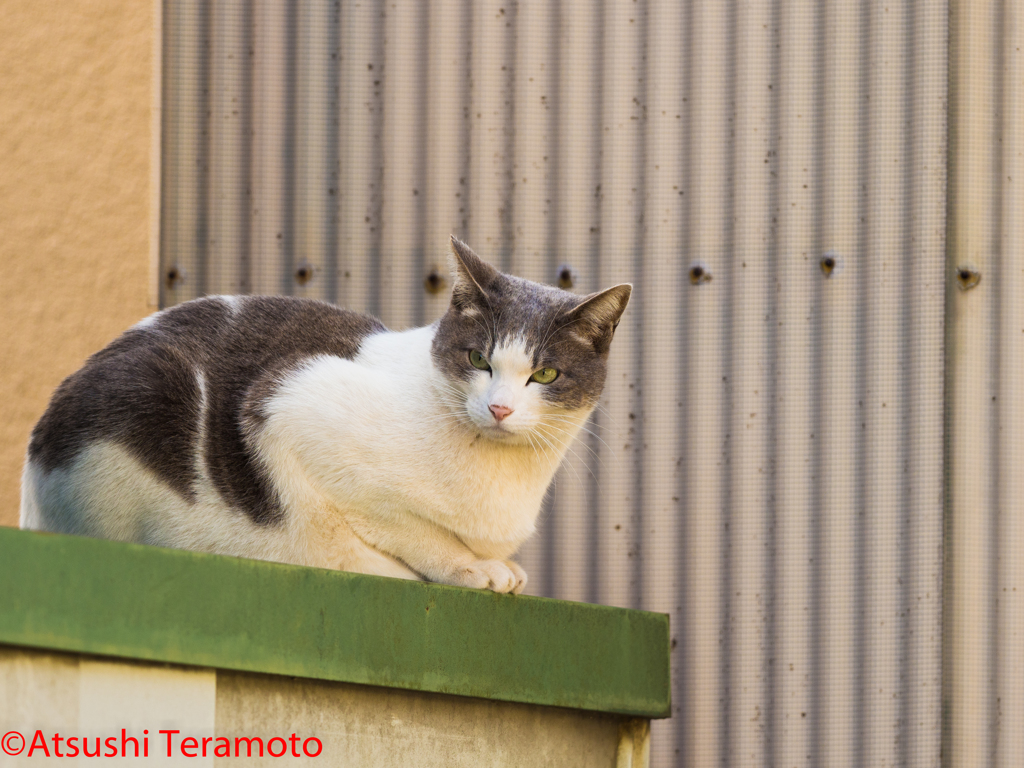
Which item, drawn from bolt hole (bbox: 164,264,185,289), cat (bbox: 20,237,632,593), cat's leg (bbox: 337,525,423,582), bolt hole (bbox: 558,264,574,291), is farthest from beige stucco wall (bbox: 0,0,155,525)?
cat's leg (bbox: 337,525,423,582)

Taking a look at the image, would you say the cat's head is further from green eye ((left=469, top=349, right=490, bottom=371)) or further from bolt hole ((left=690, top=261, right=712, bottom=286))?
bolt hole ((left=690, top=261, right=712, bottom=286))

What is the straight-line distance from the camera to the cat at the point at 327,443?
5.32 ft

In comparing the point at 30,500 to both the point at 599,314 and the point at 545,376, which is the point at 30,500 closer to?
the point at 545,376

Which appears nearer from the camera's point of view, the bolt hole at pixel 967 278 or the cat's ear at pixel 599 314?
the cat's ear at pixel 599 314

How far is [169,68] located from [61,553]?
1.74 m

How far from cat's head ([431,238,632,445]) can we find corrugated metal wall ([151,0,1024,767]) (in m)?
0.70

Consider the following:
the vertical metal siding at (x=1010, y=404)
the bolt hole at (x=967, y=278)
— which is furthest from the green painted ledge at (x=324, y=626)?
the bolt hole at (x=967, y=278)

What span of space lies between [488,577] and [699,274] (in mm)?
1143

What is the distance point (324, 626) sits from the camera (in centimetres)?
136

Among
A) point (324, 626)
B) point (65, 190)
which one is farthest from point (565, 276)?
point (324, 626)

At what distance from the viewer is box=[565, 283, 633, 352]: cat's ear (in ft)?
5.65

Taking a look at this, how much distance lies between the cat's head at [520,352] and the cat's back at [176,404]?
0.27m

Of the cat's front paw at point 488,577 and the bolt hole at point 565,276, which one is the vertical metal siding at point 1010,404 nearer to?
the bolt hole at point 565,276

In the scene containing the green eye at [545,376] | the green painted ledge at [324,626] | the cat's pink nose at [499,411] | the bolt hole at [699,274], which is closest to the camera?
the green painted ledge at [324,626]
